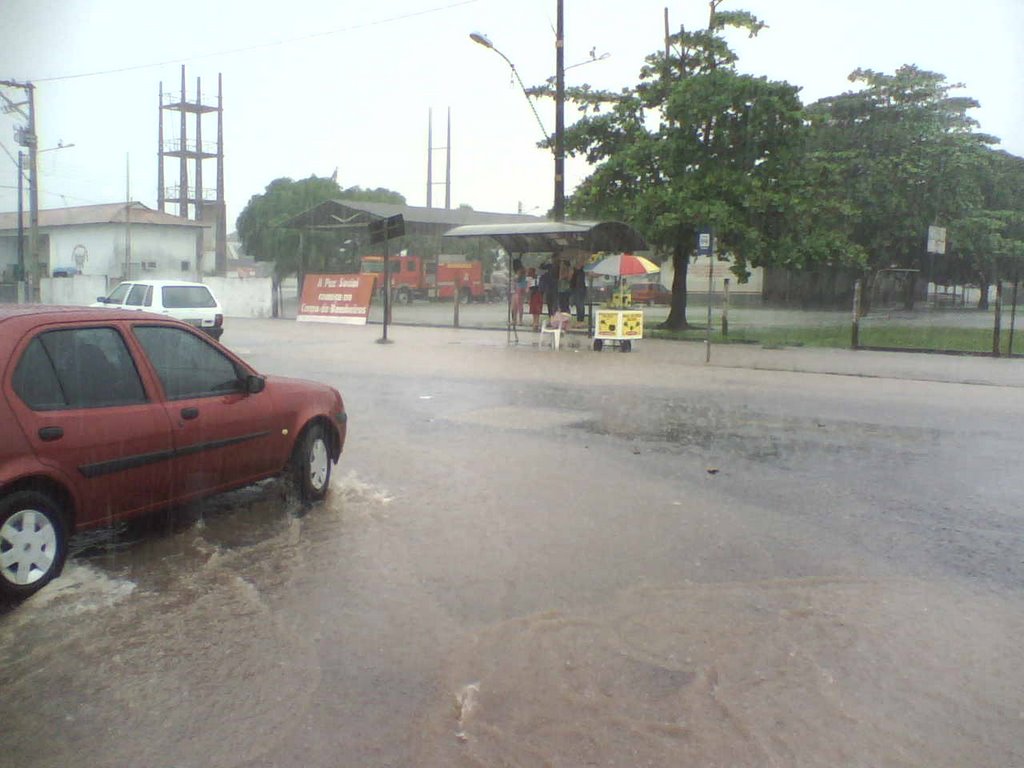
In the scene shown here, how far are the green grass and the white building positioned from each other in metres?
33.0

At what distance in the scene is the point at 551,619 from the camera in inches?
200

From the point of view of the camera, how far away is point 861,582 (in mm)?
5754

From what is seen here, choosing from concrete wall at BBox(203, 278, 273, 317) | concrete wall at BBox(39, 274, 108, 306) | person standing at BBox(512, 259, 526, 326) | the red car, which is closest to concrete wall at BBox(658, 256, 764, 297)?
concrete wall at BBox(203, 278, 273, 317)

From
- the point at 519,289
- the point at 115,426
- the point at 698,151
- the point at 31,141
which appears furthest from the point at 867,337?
the point at 31,141

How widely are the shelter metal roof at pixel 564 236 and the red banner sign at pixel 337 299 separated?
781 cm

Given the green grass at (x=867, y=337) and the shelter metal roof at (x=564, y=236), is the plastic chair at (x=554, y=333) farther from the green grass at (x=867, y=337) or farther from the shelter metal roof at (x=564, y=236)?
the green grass at (x=867, y=337)

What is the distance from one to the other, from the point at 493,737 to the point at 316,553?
2.64 m

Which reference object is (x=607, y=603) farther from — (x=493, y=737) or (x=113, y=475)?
(x=113, y=475)

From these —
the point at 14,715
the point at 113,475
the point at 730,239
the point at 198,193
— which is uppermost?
the point at 198,193

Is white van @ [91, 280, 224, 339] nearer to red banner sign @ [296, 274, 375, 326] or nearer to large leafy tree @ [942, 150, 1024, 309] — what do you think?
red banner sign @ [296, 274, 375, 326]

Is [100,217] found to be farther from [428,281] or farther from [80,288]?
[428,281]

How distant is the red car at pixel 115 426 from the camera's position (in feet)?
17.0

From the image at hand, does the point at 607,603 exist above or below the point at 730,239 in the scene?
below

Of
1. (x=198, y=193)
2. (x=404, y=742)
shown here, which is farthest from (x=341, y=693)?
(x=198, y=193)
